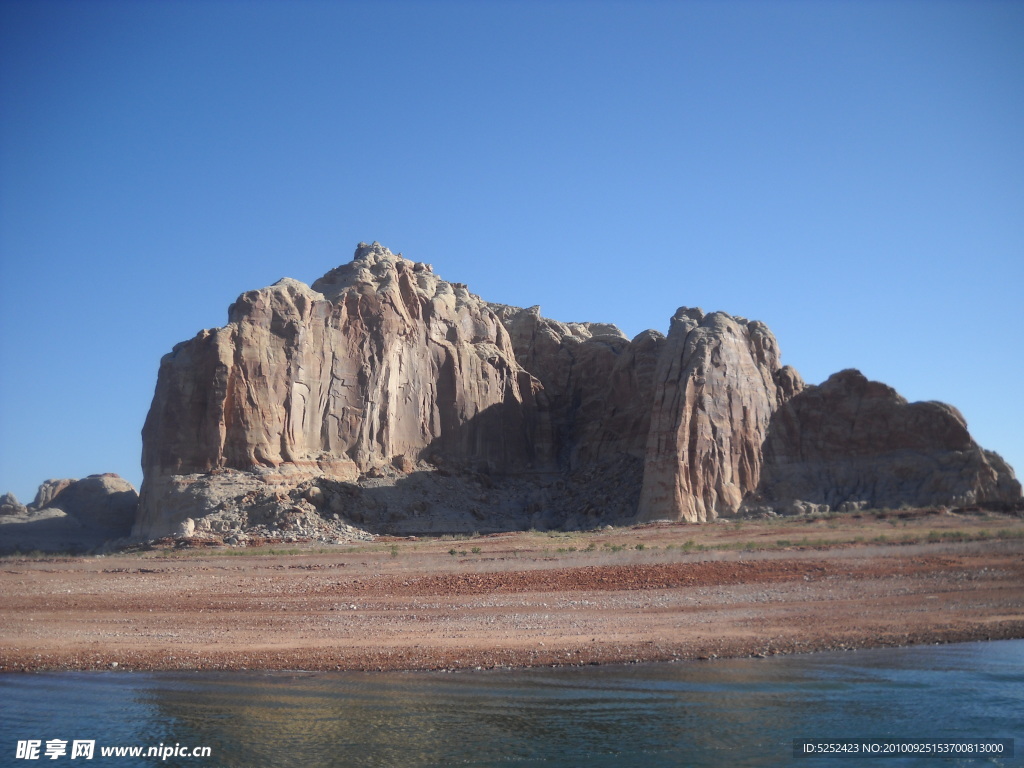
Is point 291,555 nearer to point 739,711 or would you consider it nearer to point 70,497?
point 739,711

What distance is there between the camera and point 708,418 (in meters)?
60.4

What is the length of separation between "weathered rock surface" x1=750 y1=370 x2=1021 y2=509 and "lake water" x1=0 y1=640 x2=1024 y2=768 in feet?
127

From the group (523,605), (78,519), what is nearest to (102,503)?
(78,519)

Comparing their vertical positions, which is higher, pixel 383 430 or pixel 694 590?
pixel 383 430

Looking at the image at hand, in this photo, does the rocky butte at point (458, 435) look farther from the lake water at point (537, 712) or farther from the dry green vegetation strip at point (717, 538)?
the lake water at point (537, 712)

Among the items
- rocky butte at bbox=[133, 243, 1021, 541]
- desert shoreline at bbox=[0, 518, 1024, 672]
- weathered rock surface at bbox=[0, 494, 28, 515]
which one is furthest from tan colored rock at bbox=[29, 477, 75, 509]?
desert shoreline at bbox=[0, 518, 1024, 672]

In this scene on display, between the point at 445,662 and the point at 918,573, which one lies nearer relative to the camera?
the point at 445,662

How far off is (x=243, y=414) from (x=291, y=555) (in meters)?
19.1

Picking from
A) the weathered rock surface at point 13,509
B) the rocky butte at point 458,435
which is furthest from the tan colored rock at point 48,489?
the rocky butte at point 458,435

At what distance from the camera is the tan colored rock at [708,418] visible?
192 ft

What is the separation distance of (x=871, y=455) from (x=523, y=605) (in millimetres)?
41490

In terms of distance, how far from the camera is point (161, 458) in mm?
60438

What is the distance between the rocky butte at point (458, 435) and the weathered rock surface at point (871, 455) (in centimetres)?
12

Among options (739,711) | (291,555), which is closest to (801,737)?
(739,711)
